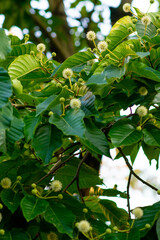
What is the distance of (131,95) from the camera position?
1298mm

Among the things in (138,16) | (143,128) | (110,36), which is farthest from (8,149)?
(138,16)

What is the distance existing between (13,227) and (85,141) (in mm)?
362

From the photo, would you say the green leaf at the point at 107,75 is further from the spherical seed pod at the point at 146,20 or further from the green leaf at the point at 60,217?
the green leaf at the point at 60,217

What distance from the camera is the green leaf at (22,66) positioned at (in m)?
1.35

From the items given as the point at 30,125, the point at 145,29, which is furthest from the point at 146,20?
the point at 30,125

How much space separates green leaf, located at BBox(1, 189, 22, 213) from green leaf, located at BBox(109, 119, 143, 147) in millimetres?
350

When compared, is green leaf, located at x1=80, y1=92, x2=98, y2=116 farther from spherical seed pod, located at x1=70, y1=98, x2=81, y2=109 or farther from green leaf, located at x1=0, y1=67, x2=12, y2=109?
green leaf, located at x1=0, y1=67, x2=12, y2=109

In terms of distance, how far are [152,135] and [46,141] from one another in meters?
0.33

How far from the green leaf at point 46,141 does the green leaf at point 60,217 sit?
0.16 meters

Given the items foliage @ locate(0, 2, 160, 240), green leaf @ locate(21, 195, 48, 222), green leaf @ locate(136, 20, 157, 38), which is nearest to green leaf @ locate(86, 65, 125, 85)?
foliage @ locate(0, 2, 160, 240)

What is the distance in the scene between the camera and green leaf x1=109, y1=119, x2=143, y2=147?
113 centimetres

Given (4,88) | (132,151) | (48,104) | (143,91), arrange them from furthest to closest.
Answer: (132,151)
(143,91)
(48,104)
(4,88)

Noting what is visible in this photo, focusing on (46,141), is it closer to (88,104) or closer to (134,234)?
(88,104)

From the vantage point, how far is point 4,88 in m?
1.03
